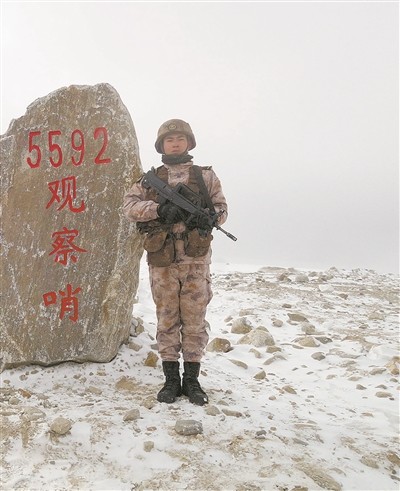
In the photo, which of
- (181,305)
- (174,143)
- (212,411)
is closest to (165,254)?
(181,305)

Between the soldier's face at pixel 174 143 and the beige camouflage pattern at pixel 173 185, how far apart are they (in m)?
0.13

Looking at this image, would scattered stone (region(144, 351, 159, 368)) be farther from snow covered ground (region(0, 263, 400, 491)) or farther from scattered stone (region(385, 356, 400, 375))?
scattered stone (region(385, 356, 400, 375))

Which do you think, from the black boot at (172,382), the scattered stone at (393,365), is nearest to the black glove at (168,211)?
the black boot at (172,382)

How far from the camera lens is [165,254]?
151 inches

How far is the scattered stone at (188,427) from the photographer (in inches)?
127

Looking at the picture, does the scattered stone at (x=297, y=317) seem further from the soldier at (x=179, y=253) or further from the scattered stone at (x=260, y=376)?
the soldier at (x=179, y=253)

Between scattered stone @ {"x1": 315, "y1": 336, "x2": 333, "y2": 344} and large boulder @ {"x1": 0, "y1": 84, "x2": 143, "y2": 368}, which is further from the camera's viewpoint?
scattered stone @ {"x1": 315, "y1": 336, "x2": 333, "y2": 344}

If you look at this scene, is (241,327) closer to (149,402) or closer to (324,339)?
(324,339)

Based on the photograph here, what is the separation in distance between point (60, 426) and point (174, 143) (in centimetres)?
252

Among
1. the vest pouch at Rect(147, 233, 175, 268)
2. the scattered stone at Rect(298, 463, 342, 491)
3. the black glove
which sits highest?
the black glove

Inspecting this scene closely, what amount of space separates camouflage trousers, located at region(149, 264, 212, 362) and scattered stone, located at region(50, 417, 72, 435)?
1.06 metres

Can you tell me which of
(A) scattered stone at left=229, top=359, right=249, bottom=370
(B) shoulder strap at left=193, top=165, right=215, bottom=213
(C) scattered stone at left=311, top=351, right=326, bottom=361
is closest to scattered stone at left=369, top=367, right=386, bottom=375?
(C) scattered stone at left=311, top=351, right=326, bottom=361

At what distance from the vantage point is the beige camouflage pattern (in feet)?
12.5

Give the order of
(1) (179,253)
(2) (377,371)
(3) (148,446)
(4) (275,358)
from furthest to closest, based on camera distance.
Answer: (4) (275,358) → (2) (377,371) → (1) (179,253) → (3) (148,446)
